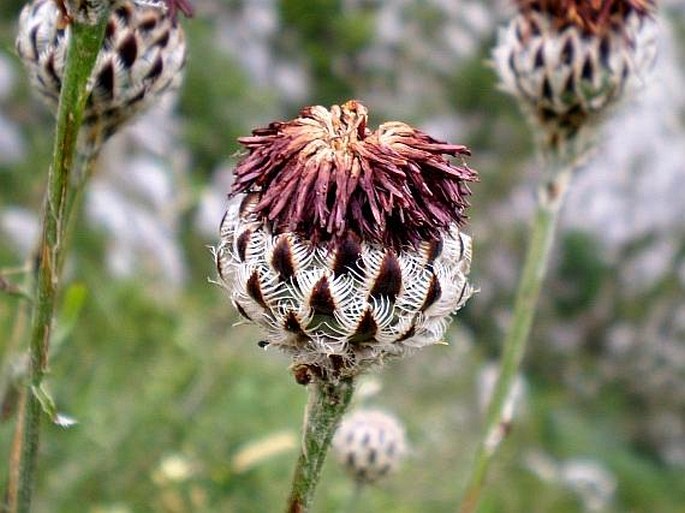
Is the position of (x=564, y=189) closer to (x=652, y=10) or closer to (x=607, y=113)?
(x=607, y=113)

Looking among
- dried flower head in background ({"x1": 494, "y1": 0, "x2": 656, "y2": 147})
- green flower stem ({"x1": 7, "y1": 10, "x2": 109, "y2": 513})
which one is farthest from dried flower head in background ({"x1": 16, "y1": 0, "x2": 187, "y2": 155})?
dried flower head in background ({"x1": 494, "y1": 0, "x2": 656, "y2": 147})

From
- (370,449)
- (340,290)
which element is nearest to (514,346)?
(370,449)

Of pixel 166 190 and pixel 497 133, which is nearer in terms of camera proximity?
pixel 166 190

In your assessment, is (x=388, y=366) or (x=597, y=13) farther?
(x=597, y=13)

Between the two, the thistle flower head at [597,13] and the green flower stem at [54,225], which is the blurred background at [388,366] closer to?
the green flower stem at [54,225]

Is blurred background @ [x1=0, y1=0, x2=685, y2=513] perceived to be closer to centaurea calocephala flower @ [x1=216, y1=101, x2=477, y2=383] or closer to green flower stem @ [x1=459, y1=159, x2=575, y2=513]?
green flower stem @ [x1=459, y1=159, x2=575, y2=513]

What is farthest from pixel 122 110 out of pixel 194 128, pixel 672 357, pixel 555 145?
pixel 672 357

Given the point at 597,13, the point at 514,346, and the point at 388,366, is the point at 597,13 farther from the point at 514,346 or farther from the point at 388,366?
the point at 388,366
